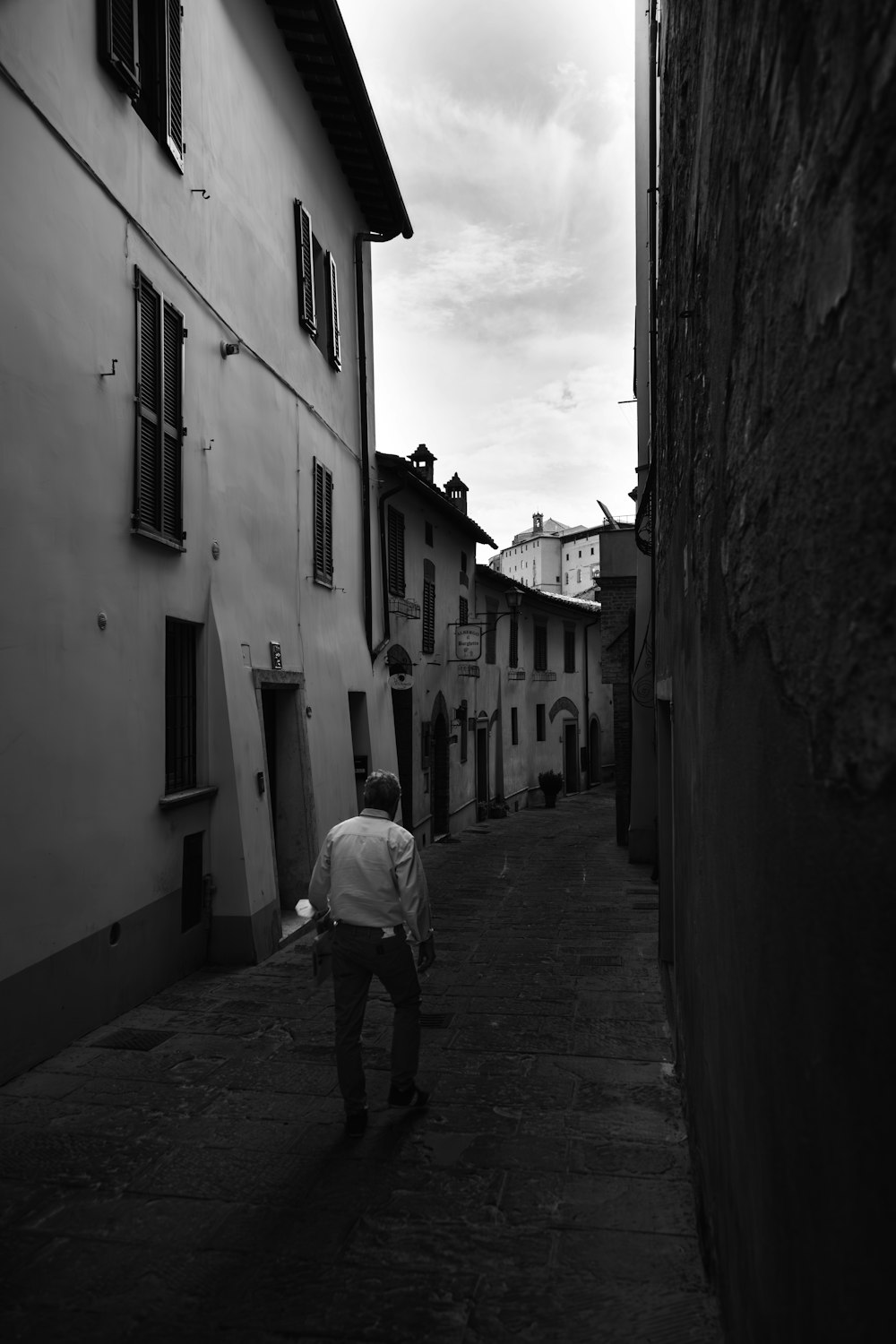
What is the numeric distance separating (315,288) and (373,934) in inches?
396

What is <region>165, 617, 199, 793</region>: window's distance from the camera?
820 centimetres

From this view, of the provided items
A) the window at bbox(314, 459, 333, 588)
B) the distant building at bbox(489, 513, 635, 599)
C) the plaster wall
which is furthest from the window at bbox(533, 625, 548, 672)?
the distant building at bbox(489, 513, 635, 599)

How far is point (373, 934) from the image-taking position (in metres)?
4.95

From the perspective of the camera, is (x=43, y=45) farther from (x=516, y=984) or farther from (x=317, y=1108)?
(x=516, y=984)

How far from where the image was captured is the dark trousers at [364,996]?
482cm

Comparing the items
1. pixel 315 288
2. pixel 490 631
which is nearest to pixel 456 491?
pixel 490 631

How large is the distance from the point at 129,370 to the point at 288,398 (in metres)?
3.99

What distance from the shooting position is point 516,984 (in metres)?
7.71

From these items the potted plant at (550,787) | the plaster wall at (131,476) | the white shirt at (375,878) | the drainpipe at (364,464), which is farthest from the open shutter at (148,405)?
the potted plant at (550,787)

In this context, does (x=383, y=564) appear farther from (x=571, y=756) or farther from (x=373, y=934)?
(x=571, y=756)

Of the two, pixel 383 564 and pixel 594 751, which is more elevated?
pixel 383 564

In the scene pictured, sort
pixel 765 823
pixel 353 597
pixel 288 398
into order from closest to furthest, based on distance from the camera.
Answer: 1. pixel 765 823
2. pixel 288 398
3. pixel 353 597

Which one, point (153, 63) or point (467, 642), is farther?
point (467, 642)

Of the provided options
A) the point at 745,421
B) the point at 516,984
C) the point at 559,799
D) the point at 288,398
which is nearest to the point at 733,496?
the point at 745,421
